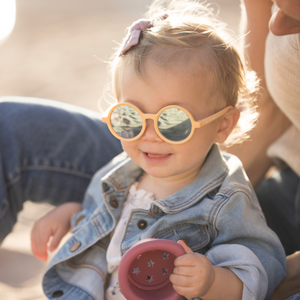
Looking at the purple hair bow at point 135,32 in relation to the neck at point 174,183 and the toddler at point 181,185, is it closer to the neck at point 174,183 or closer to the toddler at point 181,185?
the toddler at point 181,185

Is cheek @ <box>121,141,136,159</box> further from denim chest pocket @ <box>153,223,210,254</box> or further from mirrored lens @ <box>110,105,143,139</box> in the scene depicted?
denim chest pocket @ <box>153,223,210,254</box>

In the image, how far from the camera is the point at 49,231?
1.44 m

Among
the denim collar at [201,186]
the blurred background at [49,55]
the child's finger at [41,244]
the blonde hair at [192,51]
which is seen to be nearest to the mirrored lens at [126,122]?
the blonde hair at [192,51]

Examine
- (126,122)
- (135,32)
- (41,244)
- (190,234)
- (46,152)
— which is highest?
(135,32)

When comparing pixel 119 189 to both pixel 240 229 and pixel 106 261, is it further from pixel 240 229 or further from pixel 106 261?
pixel 240 229

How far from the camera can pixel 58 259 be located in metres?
1.28

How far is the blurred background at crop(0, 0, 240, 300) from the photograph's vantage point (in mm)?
1966

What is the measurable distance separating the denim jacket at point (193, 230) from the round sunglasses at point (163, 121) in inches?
7.2

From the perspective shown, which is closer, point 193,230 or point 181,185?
point 193,230

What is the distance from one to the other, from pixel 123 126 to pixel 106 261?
50 centimetres

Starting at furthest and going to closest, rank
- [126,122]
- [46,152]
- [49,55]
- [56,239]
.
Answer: [49,55] < [46,152] < [56,239] < [126,122]

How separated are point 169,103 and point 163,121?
0.06m

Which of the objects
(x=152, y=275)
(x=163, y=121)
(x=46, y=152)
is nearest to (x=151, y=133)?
(x=163, y=121)

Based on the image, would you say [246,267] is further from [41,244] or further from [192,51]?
[41,244]
